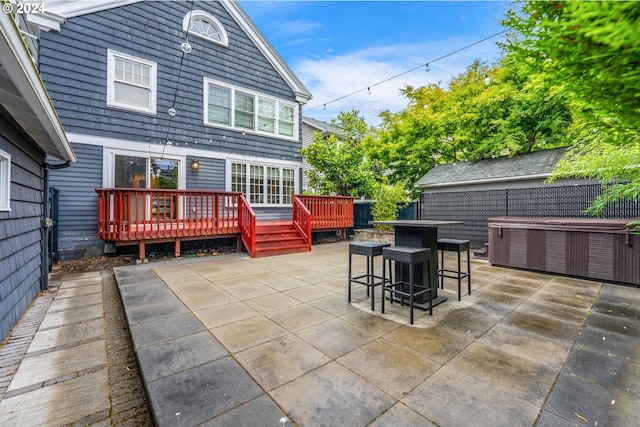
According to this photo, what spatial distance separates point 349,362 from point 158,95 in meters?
8.28

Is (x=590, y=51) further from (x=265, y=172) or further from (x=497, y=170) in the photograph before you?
(x=265, y=172)

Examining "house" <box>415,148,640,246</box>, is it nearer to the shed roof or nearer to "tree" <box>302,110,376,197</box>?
the shed roof

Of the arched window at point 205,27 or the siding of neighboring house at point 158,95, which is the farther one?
the arched window at point 205,27

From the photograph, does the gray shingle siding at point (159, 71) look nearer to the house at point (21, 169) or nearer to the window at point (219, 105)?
the window at point (219, 105)

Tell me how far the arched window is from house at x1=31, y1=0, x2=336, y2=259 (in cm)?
3

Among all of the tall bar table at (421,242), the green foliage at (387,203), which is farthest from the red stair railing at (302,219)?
the tall bar table at (421,242)

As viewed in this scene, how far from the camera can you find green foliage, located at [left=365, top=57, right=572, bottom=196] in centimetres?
902

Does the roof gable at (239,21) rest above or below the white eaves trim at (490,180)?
above

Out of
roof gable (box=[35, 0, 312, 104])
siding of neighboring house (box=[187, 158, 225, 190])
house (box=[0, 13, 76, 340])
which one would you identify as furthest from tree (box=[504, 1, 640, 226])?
roof gable (box=[35, 0, 312, 104])

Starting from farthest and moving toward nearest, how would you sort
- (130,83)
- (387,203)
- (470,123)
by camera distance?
(470,123), (387,203), (130,83)

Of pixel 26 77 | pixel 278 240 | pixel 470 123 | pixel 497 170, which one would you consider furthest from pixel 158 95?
pixel 470 123

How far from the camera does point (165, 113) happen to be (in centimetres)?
759

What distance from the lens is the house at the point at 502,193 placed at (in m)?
6.23

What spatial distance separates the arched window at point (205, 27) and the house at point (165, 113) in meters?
0.03
